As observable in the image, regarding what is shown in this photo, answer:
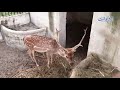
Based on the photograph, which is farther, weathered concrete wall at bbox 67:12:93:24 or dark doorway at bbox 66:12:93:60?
weathered concrete wall at bbox 67:12:93:24

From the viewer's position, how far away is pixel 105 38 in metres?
1.86

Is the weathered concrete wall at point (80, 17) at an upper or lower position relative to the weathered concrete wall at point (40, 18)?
lower

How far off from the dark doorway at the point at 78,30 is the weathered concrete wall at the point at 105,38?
131mm

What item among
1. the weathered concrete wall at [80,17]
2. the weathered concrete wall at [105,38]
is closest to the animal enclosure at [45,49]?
the weathered concrete wall at [105,38]

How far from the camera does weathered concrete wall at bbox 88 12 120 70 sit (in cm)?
178

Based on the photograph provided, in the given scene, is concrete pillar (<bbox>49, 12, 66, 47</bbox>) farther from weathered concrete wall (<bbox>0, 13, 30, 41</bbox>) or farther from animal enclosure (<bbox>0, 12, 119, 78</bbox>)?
weathered concrete wall (<bbox>0, 13, 30, 41</bbox>)

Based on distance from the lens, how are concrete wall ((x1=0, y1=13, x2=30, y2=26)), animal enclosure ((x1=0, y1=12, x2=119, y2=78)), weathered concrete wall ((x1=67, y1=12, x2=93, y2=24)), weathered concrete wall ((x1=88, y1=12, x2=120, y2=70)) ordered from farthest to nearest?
weathered concrete wall ((x1=67, y1=12, x2=93, y2=24)) < concrete wall ((x1=0, y1=13, x2=30, y2=26)) < animal enclosure ((x1=0, y1=12, x2=119, y2=78)) < weathered concrete wall ((x1=88, y1=12, x2=120, y2=70))

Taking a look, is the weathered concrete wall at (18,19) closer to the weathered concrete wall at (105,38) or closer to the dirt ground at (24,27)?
the dirt ground at (24,27)

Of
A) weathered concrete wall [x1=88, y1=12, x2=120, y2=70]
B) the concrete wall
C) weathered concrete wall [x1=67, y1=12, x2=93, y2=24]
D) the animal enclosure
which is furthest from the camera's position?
weathered concrete wall [x1=67, y1=12, x2=93, y2=24]

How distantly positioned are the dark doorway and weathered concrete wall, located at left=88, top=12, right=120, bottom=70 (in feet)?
0.43

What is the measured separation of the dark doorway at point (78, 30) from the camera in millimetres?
2084

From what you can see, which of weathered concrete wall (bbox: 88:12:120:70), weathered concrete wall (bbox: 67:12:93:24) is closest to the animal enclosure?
weathered concrete wall (bbox: 88:12:120:70)

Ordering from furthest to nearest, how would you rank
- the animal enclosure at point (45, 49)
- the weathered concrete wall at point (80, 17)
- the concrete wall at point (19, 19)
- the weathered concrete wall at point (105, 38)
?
1. the weathered concrete wall at point (80, 17)
2. the concrete wall at point (19, 19)
3. the animal enclosure at point (45, 49)
4. the weathered concrete wall at point (105, 38)
